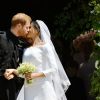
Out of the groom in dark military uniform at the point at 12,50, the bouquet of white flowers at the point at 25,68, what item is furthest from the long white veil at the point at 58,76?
the bouquet of white flowers at the point at 25,68

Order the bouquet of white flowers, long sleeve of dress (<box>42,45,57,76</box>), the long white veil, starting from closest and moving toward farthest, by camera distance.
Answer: the bouquet of white flowers, long sleeve of dress (<box>42,45,57,76</box>), the long white veil

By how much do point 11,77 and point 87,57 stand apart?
1.44 metres

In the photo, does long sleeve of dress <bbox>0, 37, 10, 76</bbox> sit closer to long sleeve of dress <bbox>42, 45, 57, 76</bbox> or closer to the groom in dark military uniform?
the groom in dark military uniform

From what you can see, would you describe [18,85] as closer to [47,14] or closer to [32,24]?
[32,24]

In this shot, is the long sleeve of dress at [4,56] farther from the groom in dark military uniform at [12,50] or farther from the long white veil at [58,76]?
the long white veil at [58,76]

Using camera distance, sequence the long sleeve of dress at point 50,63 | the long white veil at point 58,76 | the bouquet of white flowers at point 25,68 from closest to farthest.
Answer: the bouquet of white flowers at point 25,68
the long sleeve of dress at point 50,63
the long white veil at point 58,76

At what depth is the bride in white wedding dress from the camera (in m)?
9.63

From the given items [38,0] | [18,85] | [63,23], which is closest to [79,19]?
[63,23]

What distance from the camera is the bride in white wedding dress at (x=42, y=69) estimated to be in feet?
31.6

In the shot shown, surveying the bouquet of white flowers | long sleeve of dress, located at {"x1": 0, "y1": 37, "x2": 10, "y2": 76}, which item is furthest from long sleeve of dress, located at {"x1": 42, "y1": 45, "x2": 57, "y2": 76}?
long sleeve of dress, located at {"x1": 0, "y1": 37, "x2": 10, "y2": 76}

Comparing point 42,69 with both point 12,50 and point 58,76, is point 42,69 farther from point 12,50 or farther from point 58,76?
point 12,50

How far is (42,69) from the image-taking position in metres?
9.66

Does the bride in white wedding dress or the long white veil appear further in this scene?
the long white veil

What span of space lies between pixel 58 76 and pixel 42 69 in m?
Answer: 0.34
